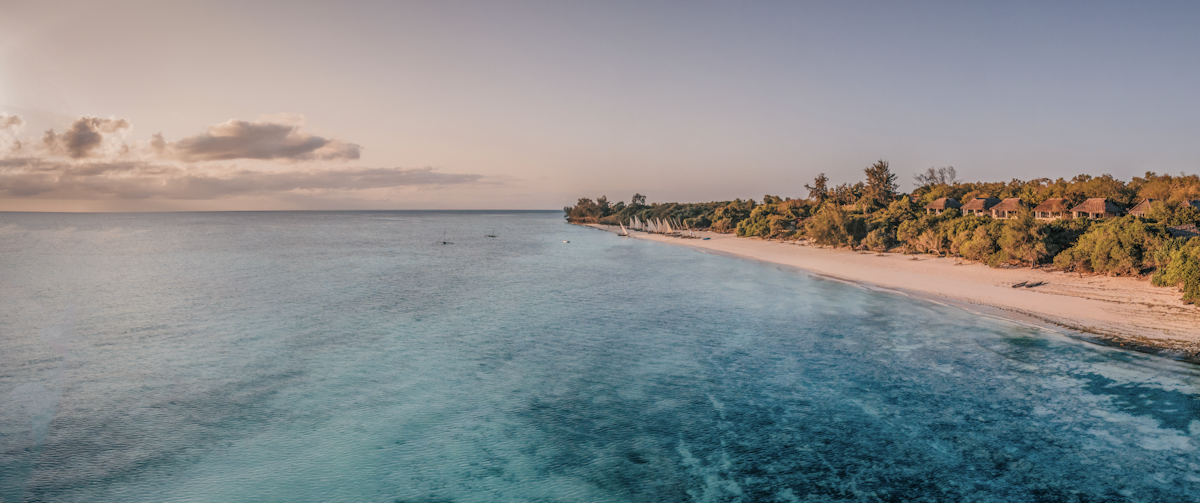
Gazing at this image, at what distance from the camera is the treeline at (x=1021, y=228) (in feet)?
115

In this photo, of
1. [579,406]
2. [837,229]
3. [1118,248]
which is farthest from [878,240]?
[579,406]

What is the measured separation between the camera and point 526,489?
13.2m

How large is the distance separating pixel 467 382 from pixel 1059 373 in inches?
876

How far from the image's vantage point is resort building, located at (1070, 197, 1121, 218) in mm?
63562

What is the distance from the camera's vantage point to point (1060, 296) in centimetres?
3216

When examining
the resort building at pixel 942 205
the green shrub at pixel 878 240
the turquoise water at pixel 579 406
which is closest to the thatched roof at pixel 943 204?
the resort building at pixel 942 205

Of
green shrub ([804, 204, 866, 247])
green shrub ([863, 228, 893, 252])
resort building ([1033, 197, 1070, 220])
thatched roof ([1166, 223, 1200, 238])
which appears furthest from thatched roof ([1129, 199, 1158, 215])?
green shrub ([804, 204, 866, 247])

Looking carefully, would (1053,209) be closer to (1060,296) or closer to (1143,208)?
(1143,208)

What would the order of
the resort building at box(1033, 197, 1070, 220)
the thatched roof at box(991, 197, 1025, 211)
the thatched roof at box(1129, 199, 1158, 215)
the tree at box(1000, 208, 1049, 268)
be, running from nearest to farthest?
the tree at box(1000, 208, 1049, 268), the thatched roof at box(1129, 199, 1158, 215), the resort building at box(1033, 197, 1070, 220), the thatched roof at box(991, 197, 1025, 211)

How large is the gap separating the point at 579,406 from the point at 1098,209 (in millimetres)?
74674

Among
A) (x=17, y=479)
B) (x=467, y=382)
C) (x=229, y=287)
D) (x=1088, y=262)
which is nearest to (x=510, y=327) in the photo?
(x=467, y=382)

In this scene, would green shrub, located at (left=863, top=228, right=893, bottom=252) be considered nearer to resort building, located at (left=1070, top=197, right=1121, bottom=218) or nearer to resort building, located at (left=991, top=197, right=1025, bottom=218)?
resort building, located at (left=991, top=197, right=1025, bottom=218)

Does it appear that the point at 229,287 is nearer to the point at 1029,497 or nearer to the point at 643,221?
the point at 1029,497

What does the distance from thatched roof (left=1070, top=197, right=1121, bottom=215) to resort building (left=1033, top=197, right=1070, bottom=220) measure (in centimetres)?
206
